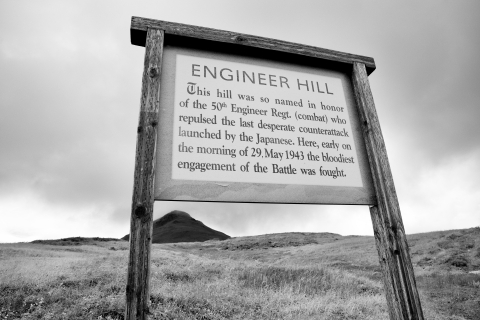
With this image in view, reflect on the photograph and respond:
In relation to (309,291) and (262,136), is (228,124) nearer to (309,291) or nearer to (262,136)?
(262,136)

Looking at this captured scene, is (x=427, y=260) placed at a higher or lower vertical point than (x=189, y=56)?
lower

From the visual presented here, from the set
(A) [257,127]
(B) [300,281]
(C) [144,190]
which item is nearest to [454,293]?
(B) [300,281]

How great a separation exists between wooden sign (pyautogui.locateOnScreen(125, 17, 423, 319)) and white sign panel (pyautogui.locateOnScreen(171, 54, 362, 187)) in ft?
0.04

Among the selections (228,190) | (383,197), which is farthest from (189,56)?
(383,197)

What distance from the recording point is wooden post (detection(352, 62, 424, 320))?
3.20 meters

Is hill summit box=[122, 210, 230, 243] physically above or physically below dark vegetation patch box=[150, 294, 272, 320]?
above

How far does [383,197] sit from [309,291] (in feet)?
27.3

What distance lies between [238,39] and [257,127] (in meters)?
1.27

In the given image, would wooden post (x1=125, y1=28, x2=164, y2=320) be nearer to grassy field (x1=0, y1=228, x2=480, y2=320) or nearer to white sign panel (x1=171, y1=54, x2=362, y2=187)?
white sign panel (x1=171, y1=54, x2=362, y2=187)

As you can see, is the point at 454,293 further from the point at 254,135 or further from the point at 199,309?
the point at 254,135

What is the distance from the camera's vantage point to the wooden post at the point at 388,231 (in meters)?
3.20

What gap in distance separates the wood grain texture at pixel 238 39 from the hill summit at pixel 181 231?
82370mm

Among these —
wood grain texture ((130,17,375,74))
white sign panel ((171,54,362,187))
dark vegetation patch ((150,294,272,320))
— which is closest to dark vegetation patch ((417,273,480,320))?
dark vegetation patch ((150,294,272,320))

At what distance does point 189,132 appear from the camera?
3240 mm
